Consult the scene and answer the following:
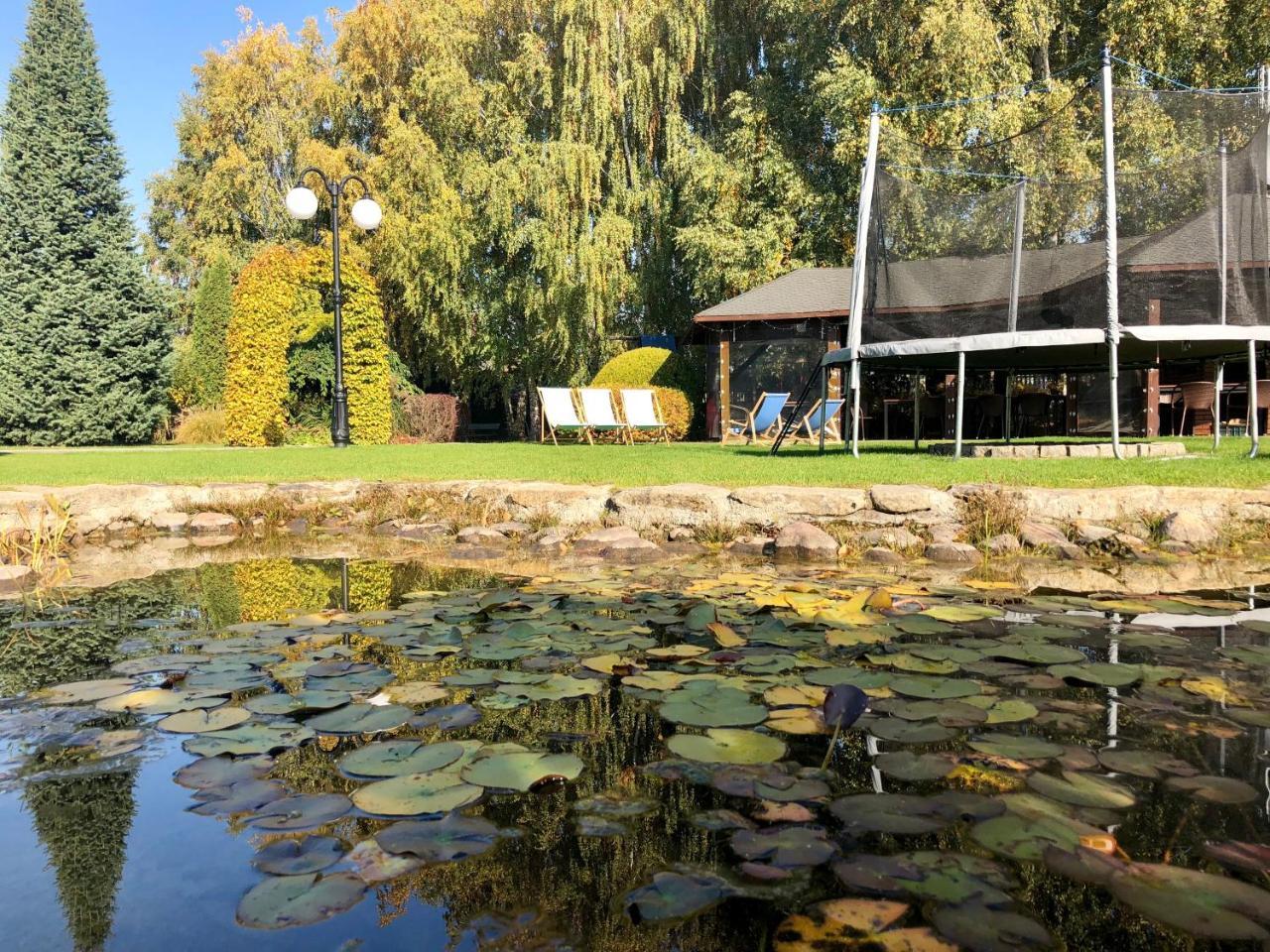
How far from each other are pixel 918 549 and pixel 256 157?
68.7 ft

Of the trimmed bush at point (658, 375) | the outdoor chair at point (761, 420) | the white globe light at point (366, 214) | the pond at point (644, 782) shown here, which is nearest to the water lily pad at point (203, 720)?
the pond at point (644, 782)

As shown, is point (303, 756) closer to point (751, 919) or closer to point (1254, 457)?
point (751, 919)

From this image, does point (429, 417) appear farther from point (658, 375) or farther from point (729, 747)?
point (729, 747)

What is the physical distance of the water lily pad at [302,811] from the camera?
150 centimetres

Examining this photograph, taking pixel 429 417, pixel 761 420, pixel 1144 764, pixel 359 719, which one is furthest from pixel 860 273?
pixel 429 417

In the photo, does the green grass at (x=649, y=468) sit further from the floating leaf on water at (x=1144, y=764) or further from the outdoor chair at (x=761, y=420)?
the floating leaf on water at (x=1144, y=764)

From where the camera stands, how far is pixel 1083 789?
5.24ft

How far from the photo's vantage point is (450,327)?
17.4 m

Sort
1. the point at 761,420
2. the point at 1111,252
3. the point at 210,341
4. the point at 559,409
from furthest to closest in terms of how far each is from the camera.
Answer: the point at 210,341 < the point at 761,420 < the point at 559,409 < the point at 1111,252

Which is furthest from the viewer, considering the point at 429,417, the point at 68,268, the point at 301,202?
the point at 68,268

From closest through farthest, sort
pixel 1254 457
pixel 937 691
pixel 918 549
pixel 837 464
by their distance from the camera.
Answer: pixel 937 691 → pixel 918 549 → pixel 1254 457 → pixel 837 464

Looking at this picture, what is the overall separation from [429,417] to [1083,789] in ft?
48.1

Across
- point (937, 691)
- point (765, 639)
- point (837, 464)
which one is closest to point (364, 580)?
point (765, 639)

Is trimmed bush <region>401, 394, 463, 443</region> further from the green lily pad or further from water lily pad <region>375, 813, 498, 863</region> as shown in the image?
water lily pad <region>375, 813, 498, 863</region>
